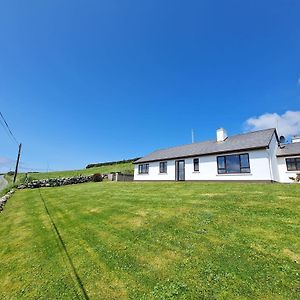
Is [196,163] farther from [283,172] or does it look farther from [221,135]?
[283,172]

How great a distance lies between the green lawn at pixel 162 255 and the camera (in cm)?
453

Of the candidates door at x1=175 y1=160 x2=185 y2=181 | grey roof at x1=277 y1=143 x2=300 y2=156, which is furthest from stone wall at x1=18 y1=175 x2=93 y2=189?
grey roof at x1=277 y1=143 x2=300 y2=156

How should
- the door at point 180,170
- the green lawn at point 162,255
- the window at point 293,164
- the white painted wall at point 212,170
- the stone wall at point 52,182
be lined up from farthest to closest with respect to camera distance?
the stone wall at point 52,182
the door at point 180,170
the window at point 293,164
the white painted wall at point 212,170
the green lawn at point 162,255

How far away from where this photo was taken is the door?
2591cm

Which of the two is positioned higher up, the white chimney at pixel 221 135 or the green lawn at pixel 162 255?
the white chimney at pixel 221 135

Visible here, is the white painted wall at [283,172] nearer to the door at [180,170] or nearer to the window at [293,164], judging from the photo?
the window at [293,164]

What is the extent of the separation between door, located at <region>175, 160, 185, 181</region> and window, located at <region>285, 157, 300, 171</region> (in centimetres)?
1122

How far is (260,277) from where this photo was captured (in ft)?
15.1

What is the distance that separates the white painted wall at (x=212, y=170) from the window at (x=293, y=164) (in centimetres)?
314

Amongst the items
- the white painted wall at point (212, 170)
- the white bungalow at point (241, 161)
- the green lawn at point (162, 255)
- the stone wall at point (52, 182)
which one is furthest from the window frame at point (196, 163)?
the stone wall at point (52, 182)

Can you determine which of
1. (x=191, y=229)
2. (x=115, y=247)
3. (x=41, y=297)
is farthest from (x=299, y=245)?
(x=41, y=297)

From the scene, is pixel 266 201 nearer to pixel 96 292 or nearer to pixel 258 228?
pixel 258 228

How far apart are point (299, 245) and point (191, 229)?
3213 millimetres

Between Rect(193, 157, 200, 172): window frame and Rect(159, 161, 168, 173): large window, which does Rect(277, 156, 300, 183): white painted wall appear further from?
Rect(159, 161, 168, 173): large window
